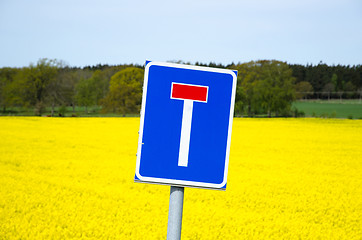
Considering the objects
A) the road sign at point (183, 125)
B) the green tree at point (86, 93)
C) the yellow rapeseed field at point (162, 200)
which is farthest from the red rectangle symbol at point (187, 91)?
the green tree at point (86, 93)

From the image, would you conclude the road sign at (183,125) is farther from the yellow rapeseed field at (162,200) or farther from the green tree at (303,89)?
the green tree at (303,89)

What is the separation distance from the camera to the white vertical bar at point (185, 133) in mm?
1985

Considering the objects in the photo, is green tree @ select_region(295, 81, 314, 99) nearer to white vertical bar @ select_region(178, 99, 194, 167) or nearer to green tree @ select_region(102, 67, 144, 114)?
green tree @ select_region(102, 67, 144, 114)

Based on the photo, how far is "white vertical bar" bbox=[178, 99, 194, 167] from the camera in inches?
78.2

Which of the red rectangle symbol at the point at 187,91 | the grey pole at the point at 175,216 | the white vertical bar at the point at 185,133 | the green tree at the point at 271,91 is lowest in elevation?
the grey pole at the point at 175,216

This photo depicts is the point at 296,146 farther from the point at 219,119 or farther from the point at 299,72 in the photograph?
the point at 299,72

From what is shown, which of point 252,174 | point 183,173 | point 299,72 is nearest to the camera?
point 183,173

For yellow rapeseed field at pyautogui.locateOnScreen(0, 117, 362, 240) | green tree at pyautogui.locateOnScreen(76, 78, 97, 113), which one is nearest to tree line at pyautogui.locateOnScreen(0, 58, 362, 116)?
green tree at pyautogui.locateOnScreen(76, 78, 97, 113)

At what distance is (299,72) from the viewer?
5375 centimetres

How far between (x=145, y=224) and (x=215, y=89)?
18.0ft

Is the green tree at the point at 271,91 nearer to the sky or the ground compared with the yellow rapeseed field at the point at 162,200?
nearer to the sky

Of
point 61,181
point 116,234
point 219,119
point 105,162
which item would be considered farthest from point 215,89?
point 105,162

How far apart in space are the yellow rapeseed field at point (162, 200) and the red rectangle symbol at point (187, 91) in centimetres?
467

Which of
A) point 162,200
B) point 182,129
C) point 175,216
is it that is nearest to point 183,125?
point 182,129
